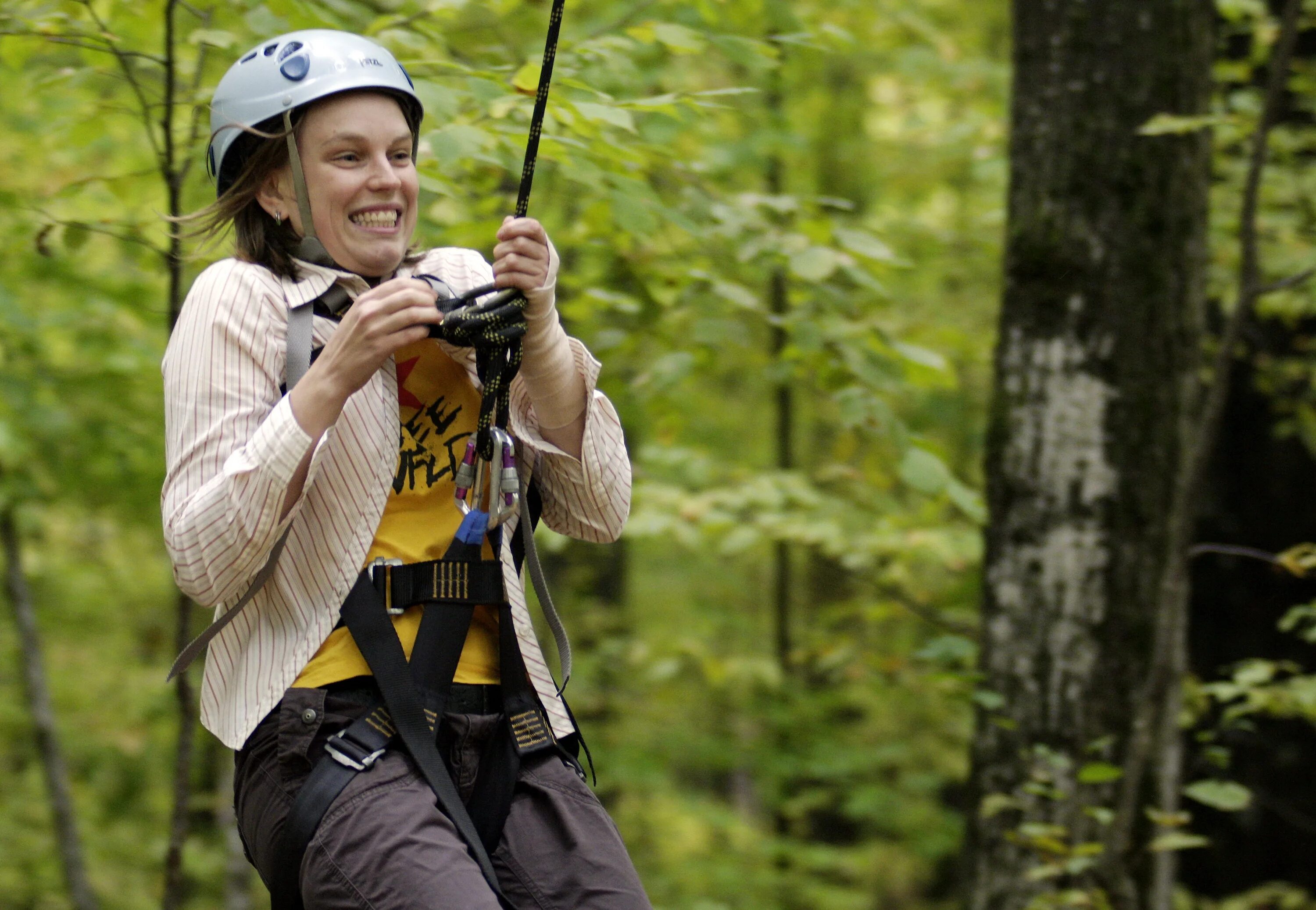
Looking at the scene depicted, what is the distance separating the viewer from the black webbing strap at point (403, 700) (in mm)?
1740

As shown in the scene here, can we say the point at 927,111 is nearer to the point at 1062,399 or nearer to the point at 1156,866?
the point at 1062,399

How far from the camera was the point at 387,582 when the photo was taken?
1.82m

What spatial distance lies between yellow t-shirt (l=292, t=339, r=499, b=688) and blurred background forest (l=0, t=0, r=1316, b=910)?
73 cm

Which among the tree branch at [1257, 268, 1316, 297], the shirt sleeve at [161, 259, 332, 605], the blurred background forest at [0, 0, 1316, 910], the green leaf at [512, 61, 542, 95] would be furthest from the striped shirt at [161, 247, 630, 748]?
the tree branch at [1257, 268, 1316, 297]

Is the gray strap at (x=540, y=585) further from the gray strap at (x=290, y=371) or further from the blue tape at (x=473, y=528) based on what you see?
the gray strap at (x=290, y=371)

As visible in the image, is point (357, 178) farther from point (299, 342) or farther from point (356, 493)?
point (356, 493)

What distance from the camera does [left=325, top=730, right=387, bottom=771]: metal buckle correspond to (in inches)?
67.9

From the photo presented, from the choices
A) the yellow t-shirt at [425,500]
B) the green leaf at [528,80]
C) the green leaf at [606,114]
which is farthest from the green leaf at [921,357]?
the yellow t-shirt at [425,500]

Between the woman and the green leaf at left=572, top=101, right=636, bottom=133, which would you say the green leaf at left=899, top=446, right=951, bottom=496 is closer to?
the green leaf at left=572, top=101, right=636, bottom=133

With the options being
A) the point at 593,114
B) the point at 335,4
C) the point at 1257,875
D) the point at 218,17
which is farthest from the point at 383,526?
the point at 1257,875

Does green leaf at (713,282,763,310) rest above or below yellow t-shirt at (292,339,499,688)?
above

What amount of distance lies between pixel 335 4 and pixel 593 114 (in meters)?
1.34

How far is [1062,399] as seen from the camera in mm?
3498

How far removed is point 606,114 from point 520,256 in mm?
1014
